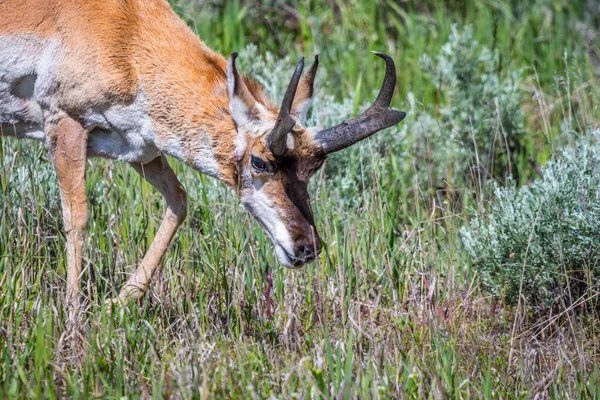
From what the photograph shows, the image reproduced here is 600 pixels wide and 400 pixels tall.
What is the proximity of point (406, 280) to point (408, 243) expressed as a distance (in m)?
0.65

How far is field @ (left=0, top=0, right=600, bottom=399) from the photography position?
4.07 meters

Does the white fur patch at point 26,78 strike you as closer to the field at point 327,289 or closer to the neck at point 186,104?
the field at point 327,289

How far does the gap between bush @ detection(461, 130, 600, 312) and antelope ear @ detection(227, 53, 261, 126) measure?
1.55 meters

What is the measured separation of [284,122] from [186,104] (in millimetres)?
787

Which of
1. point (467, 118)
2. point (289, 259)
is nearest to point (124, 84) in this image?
point (289, 259)

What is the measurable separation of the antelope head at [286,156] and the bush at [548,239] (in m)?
1.12

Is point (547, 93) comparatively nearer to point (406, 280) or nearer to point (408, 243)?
point (408, 243)

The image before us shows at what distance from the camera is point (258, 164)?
16.2 feet

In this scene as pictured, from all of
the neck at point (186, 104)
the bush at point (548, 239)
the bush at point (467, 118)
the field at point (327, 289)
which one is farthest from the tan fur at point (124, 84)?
the bush at point (467, 118)

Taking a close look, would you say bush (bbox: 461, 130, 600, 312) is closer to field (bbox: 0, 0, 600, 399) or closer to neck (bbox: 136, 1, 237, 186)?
field (bbox: 0, 0, 600, 399)

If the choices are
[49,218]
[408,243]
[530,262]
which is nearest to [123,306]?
[49,218]

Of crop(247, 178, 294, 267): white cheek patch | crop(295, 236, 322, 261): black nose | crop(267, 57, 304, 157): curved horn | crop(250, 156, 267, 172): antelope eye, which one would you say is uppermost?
crop(267, 57, 304, 157): curved horn

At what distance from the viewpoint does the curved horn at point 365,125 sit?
4.79 meters

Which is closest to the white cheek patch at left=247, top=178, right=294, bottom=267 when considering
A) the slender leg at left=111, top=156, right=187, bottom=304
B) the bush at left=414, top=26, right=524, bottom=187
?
the slender leg at left=111, top=156, right=187, bottom=304
